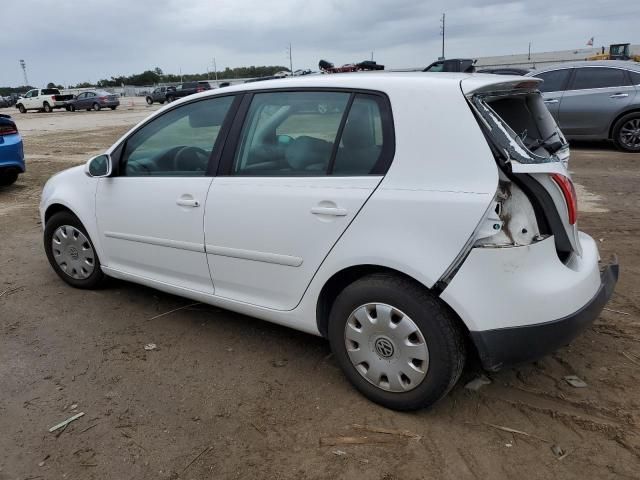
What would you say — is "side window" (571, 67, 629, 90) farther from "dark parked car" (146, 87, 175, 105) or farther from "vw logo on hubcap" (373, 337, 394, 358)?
"dark parked car" (146, 87, 175, 105)

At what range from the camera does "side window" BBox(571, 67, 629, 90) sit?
10203 millimetres

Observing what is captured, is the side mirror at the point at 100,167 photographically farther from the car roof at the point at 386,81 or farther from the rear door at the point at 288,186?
the car roof at the point at 386,81

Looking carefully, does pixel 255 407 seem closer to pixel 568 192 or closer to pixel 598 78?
pixel 568 192

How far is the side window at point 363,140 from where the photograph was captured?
2668mm

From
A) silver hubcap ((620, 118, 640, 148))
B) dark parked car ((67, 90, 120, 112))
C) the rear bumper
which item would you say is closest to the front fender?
the rear bumper

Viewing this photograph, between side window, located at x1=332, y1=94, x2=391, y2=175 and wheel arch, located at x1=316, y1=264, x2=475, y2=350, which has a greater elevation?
side window, located at x1=332, y1=94, x2=391, y2=175

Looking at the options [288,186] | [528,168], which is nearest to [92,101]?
[288,186]

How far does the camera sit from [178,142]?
362 centimetres

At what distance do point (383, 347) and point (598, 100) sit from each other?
9.63 m

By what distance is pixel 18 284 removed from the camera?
185 inches

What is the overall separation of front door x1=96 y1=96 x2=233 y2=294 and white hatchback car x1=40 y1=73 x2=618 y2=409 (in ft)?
0.05

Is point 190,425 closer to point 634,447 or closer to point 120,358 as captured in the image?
point 120,358

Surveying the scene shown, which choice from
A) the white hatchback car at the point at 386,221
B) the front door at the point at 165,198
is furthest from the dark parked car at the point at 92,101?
the white hatchback car at the point at 386,221

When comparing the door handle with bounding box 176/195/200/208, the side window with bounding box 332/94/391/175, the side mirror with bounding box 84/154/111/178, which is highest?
the side window with bounding box 332/94/391/175
